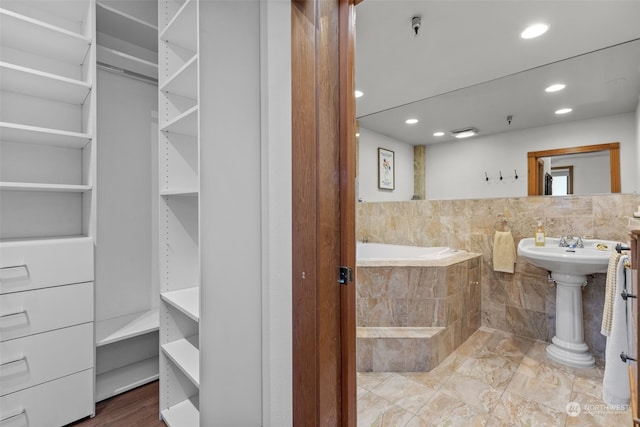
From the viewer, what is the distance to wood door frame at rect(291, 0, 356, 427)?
1.14 m

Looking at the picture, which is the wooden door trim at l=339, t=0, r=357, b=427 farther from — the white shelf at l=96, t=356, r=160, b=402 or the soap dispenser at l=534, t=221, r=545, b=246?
the soap dispenser at l=534, t=221, r=545, b=246

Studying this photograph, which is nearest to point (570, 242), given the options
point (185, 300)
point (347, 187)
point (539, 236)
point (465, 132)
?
point (539, 236)

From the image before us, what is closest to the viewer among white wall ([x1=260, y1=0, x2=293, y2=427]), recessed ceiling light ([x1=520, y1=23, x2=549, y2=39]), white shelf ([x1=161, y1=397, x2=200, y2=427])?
white wall ([x1=260, y1=0, x2=293, y2=427])

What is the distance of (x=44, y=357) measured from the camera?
1517 mm

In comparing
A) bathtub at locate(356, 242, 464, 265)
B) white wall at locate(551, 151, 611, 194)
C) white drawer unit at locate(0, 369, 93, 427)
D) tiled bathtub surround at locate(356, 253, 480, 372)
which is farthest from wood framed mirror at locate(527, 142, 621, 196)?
white drawer unit at locate(0, 369, 93, 427)

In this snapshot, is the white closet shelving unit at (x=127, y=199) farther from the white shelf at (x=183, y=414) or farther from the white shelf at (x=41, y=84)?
the white shelf at (x=183, y=414)

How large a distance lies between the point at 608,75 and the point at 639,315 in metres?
1.89

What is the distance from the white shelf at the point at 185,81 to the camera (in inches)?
54.5

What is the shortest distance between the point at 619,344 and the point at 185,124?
8.29 feet

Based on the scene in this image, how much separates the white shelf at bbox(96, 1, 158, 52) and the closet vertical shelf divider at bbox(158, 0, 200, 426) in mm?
338

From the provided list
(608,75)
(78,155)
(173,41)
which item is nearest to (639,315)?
(608,75)

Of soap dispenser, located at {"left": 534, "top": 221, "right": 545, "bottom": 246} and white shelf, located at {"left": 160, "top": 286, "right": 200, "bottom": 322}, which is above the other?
soap dispenser, located at {"left": 534, "top": 221, "right": 545, "bottom": 246}

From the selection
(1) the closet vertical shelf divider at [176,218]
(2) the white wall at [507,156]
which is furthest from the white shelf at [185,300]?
(2) the white wall at [507,156]

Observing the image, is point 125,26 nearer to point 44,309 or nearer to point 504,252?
point 44,309
